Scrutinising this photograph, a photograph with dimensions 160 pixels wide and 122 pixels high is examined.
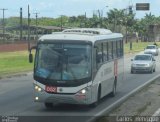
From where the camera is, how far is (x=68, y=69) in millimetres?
18516

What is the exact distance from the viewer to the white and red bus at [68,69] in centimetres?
1833

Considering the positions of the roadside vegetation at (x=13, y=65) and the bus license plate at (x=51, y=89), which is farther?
the roadside vegetation at (x=13, y=65)

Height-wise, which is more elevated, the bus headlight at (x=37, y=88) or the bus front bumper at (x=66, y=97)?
the bus headlight at (x=37, y=88)

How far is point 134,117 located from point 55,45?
433 centimetres

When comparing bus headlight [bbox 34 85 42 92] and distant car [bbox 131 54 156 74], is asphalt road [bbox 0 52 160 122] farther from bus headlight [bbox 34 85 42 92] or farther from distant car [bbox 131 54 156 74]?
distant car [bbox 131 54 156 74]

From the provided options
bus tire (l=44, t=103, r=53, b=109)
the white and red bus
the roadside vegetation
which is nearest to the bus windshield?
the white and red bus

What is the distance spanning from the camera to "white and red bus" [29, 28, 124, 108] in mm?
18328

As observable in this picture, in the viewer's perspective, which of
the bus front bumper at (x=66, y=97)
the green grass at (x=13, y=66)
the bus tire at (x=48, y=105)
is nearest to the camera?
the bus front bumper at (x=66, y=97)

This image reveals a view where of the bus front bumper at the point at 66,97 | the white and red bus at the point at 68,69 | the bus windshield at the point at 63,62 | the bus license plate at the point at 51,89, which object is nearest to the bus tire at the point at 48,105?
the white and red bus at the point at 68,69

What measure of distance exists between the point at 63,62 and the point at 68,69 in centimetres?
32

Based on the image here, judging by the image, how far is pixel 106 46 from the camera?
21.8 metres

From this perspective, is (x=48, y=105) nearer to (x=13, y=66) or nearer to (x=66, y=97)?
(x=66, y=97)

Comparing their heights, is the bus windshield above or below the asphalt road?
above

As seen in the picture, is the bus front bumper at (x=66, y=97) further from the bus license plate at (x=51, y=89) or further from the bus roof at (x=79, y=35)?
the bus roof at (x=79, y=35)
